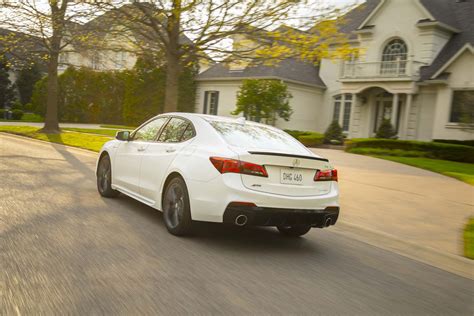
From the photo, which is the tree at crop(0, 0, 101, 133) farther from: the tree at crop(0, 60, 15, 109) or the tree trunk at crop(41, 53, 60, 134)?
the tree at crop(0, 60, 15, 109)

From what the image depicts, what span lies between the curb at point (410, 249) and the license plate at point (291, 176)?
5.64 ft

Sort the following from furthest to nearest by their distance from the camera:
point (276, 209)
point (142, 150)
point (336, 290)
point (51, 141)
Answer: point (51, 141)
point (142, 150)
point (276, 209)
point (336, 290)

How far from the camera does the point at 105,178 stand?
27.7 ft

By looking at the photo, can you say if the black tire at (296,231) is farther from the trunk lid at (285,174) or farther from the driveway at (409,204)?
the driveway at (409,204)

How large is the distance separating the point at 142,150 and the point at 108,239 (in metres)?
1.96

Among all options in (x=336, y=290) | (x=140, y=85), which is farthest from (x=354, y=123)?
(x=336, y=290)

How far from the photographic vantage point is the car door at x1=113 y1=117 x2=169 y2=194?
24.2ft

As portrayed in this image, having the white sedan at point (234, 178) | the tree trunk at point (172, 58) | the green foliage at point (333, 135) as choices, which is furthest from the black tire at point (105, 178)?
the green foliage at point (333, 135)

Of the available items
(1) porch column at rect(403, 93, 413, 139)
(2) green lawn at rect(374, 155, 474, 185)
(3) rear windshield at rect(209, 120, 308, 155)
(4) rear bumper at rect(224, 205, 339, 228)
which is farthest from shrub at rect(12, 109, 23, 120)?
(4) rear bumper at rect(224, 205, 339, 228)

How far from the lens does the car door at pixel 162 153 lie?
6.56m

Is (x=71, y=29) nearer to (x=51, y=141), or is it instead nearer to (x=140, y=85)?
(x=51, y=141)

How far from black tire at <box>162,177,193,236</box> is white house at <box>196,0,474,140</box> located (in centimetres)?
1973

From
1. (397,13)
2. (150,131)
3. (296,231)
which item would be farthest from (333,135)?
(296,231)

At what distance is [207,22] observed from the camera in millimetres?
13805
